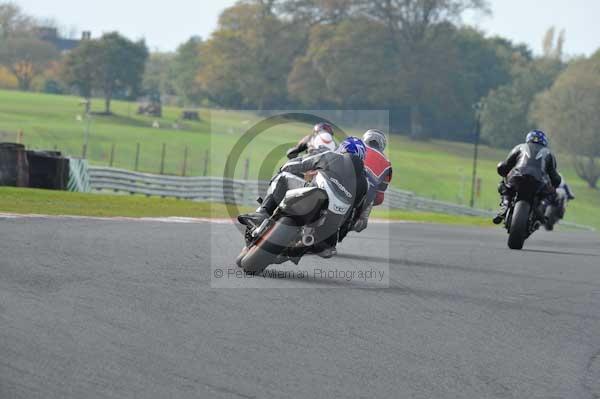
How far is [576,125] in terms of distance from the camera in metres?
92.8

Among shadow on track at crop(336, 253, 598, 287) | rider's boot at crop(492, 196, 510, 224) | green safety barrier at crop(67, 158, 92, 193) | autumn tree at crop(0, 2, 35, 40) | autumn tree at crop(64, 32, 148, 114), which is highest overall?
autumn tree at crop(0, 2, 35, 40)

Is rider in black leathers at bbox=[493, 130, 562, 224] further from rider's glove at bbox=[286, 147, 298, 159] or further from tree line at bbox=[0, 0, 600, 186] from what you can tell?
tree line at bbox=[0, 0, 600, 186]

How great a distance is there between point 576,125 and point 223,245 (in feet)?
270

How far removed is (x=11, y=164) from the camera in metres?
24.7

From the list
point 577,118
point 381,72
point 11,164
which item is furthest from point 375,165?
point 381,72

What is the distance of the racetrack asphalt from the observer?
603 centimetres

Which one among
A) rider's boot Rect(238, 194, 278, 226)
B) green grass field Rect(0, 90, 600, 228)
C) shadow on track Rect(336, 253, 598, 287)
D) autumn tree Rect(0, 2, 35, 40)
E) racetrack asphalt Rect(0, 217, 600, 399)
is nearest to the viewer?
racetrack asphalt Rect(0, 217, 600, 399)

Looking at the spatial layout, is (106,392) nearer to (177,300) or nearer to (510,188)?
(177,300)

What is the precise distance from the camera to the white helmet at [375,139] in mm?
13672

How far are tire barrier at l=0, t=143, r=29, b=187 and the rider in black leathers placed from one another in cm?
1190

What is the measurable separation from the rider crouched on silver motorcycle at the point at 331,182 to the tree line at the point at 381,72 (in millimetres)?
80756

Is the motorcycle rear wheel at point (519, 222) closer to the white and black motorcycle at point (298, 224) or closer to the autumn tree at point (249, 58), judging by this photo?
the white and black motorcycle at point (298, 224)

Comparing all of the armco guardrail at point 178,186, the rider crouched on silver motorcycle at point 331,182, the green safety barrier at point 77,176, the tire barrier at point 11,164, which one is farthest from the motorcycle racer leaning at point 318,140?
the armco guardrail at point 178,186

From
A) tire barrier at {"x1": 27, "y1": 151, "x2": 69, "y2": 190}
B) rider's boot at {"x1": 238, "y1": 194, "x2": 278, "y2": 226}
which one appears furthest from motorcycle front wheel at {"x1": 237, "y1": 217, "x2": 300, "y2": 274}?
tire barrier at {"x1": 27, "y1": 151, "x2": 69, "y2": 190}
